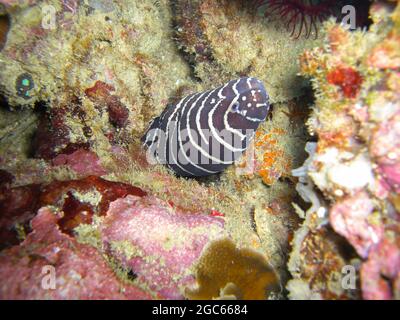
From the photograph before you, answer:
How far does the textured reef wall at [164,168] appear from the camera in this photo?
2.79m

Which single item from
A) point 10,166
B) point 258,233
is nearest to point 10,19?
point 10,166

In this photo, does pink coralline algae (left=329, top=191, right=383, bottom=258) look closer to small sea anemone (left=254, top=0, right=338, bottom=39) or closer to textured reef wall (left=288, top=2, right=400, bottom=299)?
textured reef wall (left=288, top=2, right=400, bottom=299)

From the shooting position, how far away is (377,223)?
252 cm

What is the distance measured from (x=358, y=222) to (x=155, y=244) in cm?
215

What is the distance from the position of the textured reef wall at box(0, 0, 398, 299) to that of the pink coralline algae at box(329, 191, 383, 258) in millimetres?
13

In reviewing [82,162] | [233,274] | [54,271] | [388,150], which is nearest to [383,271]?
[388,150]

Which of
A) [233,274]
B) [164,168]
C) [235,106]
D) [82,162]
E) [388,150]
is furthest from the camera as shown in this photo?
[164,168]

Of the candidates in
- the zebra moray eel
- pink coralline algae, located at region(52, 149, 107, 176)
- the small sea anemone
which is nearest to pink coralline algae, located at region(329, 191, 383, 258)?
the zebra moray eel

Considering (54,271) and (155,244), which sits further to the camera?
(155,244)

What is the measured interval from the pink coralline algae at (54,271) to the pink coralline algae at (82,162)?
101cm

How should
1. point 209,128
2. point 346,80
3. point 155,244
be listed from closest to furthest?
point 346,80
point 155,244
point 209,128

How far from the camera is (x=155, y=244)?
3.40 metres

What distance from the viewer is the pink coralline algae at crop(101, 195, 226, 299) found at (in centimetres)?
336

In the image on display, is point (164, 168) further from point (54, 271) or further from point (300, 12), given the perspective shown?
point (300, 12)
